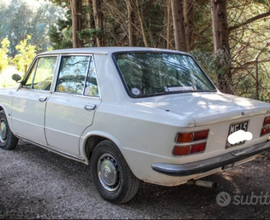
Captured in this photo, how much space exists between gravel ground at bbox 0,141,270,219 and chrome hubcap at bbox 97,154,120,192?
22cm

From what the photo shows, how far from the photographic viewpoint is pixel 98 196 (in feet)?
12.5

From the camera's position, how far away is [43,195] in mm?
3822

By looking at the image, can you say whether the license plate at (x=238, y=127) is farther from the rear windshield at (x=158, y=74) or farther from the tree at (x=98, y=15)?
the tree at (x=98, y=15)

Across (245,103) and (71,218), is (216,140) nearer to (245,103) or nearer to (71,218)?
(245,103)

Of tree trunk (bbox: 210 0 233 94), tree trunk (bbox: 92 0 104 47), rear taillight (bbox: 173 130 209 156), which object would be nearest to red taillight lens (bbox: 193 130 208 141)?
rear taillight (bbox: 173 130 209 156)

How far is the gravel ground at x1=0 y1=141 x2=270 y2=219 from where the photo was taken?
3.36 m

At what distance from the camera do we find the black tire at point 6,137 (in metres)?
5.69

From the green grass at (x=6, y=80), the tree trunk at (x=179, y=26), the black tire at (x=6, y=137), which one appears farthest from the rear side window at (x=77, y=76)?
the green grass at (x=6, y=80)

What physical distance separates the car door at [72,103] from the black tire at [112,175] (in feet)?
1.20

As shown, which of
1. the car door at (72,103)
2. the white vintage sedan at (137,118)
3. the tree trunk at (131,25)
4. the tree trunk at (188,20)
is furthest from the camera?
the tree trunk at (131,25)

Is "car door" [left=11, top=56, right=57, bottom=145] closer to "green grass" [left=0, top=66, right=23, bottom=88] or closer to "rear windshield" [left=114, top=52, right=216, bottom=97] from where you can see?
"rear windshield" [left=114, top=52, right=216, bottom=97]

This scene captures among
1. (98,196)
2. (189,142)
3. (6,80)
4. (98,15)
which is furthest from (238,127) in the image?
(6,80)

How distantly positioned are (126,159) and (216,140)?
962mm

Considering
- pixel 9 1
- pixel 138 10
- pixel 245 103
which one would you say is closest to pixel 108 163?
pixel 245 103
